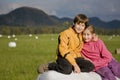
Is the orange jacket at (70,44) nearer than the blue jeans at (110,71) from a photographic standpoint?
Yes

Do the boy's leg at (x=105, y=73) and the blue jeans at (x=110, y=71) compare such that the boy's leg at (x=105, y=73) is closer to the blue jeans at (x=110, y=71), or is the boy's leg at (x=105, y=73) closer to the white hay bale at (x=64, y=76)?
the blue jeans at (x=110, y=71)

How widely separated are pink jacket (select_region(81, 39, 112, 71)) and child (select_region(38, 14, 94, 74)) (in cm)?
24

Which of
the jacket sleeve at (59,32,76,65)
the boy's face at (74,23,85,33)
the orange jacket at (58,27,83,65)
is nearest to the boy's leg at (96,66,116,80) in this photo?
the orange jacket at (58,27,83,65)

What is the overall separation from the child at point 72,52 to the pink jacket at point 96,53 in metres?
0.24

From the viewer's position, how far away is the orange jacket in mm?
7963

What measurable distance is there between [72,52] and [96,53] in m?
0.65

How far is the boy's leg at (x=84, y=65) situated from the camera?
8.12 metres

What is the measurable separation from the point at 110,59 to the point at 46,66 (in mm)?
1542

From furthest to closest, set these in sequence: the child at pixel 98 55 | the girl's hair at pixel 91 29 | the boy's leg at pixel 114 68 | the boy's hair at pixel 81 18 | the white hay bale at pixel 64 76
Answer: the boy's leg at pixel 114 68 → the child at pixel 98 55 → the girl's hair at pixel 91 29 → the boy's hair at pixel 81 18 → the white hay bale at pixel 64 76

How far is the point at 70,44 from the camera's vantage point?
319 inches

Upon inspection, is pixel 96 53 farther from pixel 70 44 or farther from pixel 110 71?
pixel 70 44

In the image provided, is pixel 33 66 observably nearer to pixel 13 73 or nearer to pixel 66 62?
pixel 13 73

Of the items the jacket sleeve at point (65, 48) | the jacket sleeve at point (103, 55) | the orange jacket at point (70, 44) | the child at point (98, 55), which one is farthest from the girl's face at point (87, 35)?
the jacket sleeve at point (65, 48)

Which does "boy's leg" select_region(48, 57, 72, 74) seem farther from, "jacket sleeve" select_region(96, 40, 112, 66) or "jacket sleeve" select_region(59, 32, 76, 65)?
"jacket sleeve" select_region(96, 40, 112, 66)
